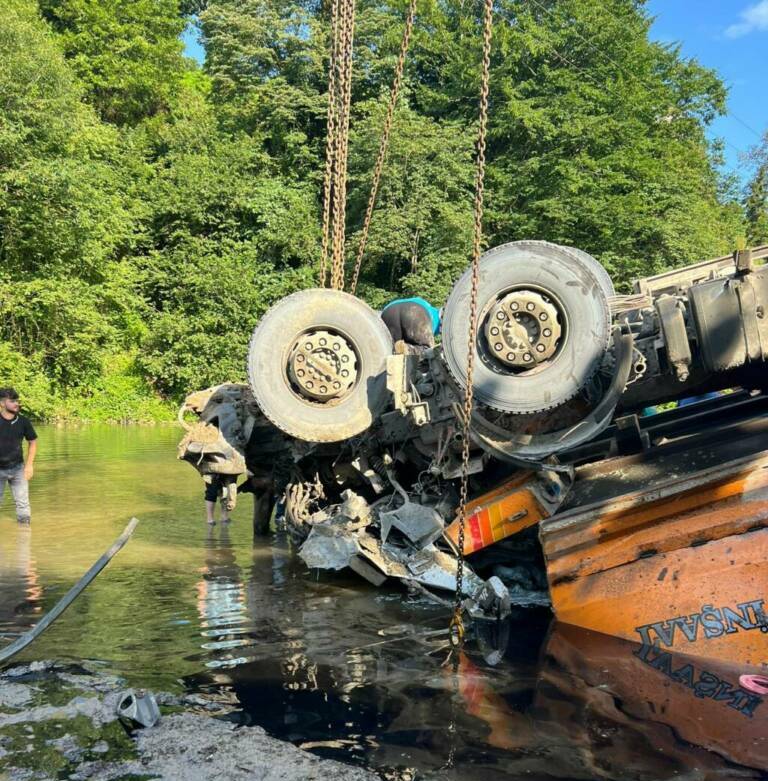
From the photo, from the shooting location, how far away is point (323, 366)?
20.0ft

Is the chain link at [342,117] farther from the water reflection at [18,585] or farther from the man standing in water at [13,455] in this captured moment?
the man standing in water at [13,455]

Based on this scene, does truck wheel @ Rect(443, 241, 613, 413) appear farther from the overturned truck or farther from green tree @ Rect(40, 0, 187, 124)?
green tree @ Rect(40, 0, 187, 124)

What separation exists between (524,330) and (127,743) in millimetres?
3193

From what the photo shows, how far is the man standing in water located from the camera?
8.42 meters

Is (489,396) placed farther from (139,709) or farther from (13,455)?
(13,455)

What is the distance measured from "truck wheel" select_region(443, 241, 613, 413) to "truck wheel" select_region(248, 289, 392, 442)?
3.22 ft

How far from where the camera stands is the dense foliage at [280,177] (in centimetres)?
2484

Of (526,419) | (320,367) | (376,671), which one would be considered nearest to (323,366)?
(320,367)

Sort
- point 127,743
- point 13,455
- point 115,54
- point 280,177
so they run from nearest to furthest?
point 127,743 → point 13,455 → point 280,177 → point 115,54

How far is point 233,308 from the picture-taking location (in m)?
28.0

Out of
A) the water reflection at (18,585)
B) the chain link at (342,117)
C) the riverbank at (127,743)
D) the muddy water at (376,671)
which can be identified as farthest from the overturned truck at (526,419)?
the riverbank at (127,743)

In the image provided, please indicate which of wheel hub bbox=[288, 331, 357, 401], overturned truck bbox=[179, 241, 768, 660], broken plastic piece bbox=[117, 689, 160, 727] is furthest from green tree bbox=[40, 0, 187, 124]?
broken plastic piece bbox=[117, 689, 160, 727]

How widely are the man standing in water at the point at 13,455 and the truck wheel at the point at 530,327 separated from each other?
17.2 feet

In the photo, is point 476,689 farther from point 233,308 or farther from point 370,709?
point 233,308
